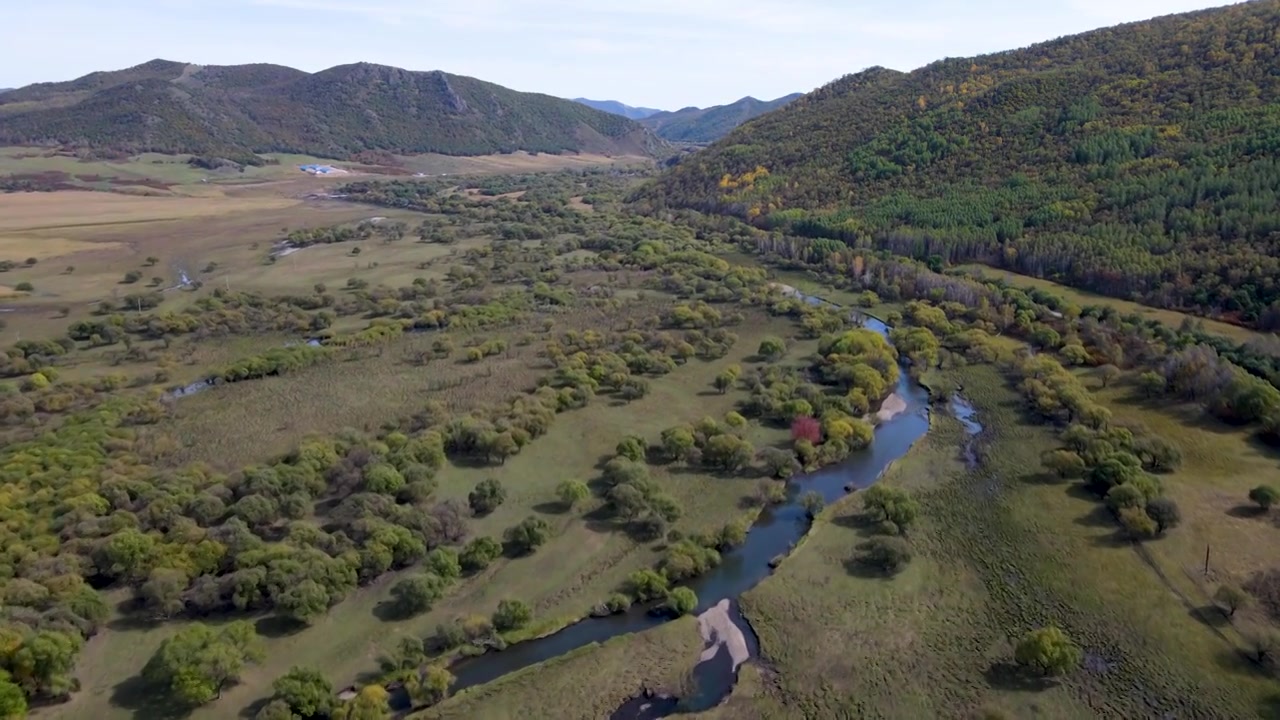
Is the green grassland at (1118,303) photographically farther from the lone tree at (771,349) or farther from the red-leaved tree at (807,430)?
the red-leaved tree at (807,430)

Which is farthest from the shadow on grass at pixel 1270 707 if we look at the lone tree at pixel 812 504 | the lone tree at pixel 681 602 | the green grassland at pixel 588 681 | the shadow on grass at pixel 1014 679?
the lone tree at pixel 681 602

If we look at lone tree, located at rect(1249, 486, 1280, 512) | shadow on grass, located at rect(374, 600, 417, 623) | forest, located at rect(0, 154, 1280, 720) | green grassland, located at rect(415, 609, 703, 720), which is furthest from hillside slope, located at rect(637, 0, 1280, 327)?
shadow on grass, located at rect(374, 600, 417, 623)

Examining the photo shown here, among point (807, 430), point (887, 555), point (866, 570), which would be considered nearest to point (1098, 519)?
point (887, 555)

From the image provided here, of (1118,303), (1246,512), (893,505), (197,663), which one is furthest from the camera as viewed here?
(1118,303)

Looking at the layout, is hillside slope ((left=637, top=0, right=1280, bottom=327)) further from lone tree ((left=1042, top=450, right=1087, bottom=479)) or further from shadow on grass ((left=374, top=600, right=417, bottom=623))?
shadow on grass ((left=374, top=600, right=417, bottom=623))

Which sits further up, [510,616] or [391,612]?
[510,616]

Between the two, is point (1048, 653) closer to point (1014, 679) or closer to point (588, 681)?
point (1014, 679)
